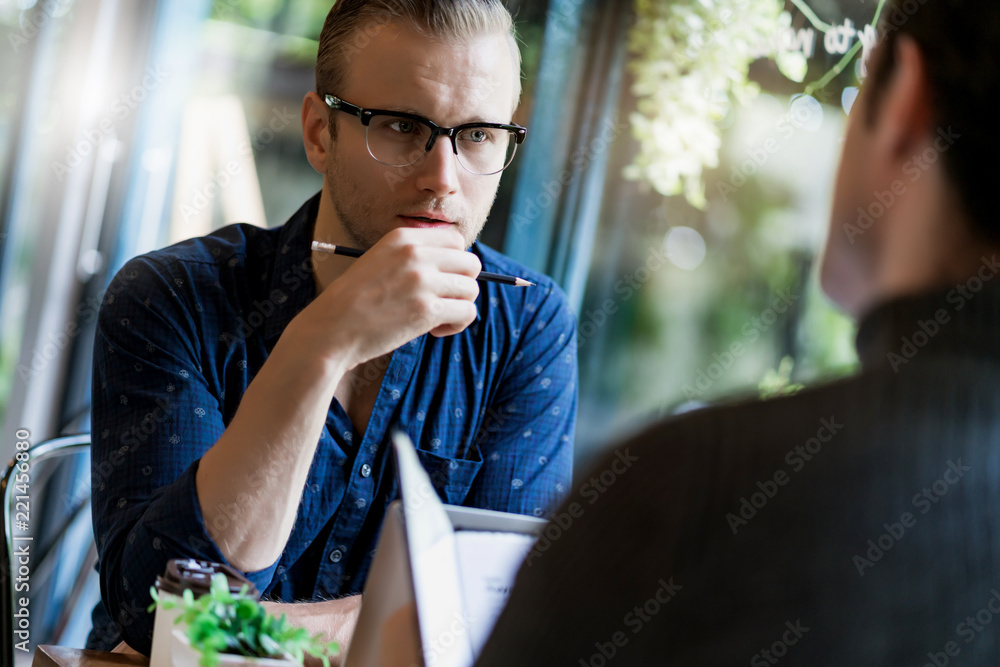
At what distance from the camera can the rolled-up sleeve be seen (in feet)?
3.28

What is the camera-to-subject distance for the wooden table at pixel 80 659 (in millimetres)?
871

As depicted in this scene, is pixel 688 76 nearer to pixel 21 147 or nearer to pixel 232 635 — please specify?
pixel 21 147

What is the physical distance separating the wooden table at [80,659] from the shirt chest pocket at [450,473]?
57 cm

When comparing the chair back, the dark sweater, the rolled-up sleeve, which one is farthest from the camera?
the chair back

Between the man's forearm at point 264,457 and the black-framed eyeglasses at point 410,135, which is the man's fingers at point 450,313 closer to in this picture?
the man's forearm at point 264,457

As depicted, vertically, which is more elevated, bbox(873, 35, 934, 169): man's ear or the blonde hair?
the blonde hair

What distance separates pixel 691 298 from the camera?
2297 mm

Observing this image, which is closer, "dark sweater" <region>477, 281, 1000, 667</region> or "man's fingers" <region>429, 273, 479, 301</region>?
"dark sweater" <region>477, 281, 1000, 667</region>

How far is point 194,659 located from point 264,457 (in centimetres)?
31

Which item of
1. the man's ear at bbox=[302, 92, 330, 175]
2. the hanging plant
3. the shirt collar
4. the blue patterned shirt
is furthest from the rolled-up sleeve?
the hanging plant

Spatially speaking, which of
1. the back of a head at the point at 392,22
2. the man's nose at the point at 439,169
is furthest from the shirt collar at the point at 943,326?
the back of a head at the point at 392,22

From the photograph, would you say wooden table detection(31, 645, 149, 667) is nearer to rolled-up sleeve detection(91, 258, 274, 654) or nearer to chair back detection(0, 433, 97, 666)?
rolled-up sleeve detection(91, 258, 274, 654)

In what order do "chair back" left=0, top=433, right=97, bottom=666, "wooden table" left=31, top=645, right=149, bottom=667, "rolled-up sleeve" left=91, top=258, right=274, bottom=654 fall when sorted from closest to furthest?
"wooden table" left=31, top=645, right=149, bottom=667 → "rolled-up sleeve" left=91, top=258, right=274, bottom=654 → "chair back" left=0, top=433, right=97, bottom=666

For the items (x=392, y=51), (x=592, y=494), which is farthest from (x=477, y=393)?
(x=592, y=494)
